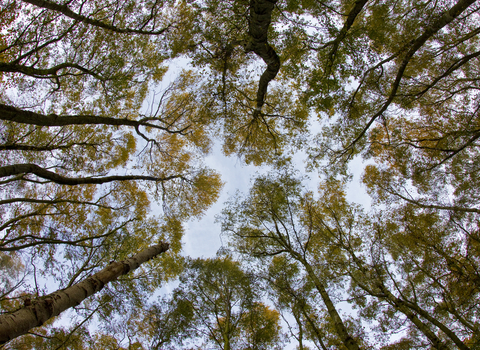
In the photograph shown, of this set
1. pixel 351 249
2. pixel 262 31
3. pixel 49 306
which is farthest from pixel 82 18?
pixel 351 249

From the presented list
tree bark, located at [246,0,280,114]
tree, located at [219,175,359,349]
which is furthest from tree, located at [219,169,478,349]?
tree bark, located at [246,0,280,114]

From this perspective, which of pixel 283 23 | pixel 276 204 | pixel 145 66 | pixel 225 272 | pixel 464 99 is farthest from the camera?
pixel 225 272

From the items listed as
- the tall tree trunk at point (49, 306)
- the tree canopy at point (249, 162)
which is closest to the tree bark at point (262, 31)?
the tree canopy at point (249, 162)

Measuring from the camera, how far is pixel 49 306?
3748mm

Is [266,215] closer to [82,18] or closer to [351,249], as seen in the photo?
[351,249]

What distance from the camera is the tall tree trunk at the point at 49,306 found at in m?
3.18

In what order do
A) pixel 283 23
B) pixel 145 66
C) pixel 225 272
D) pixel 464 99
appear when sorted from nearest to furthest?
pixel 283 23 → pixel 145 66 → pixel 464 99 → pixel 225 272

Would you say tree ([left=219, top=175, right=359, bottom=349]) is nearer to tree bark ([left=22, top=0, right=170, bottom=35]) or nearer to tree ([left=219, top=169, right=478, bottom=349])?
tree ([left=219, top=169, right=478, bottom=349])

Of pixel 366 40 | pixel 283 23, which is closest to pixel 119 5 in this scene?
pixel 283 23

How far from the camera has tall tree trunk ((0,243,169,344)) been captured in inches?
125

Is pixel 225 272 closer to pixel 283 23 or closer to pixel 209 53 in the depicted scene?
pixel 209 53

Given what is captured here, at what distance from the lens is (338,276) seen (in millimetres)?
10094

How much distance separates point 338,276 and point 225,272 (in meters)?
6.01

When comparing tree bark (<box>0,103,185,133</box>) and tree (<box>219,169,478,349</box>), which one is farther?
tree (<box>219,169,478,349</box>)
